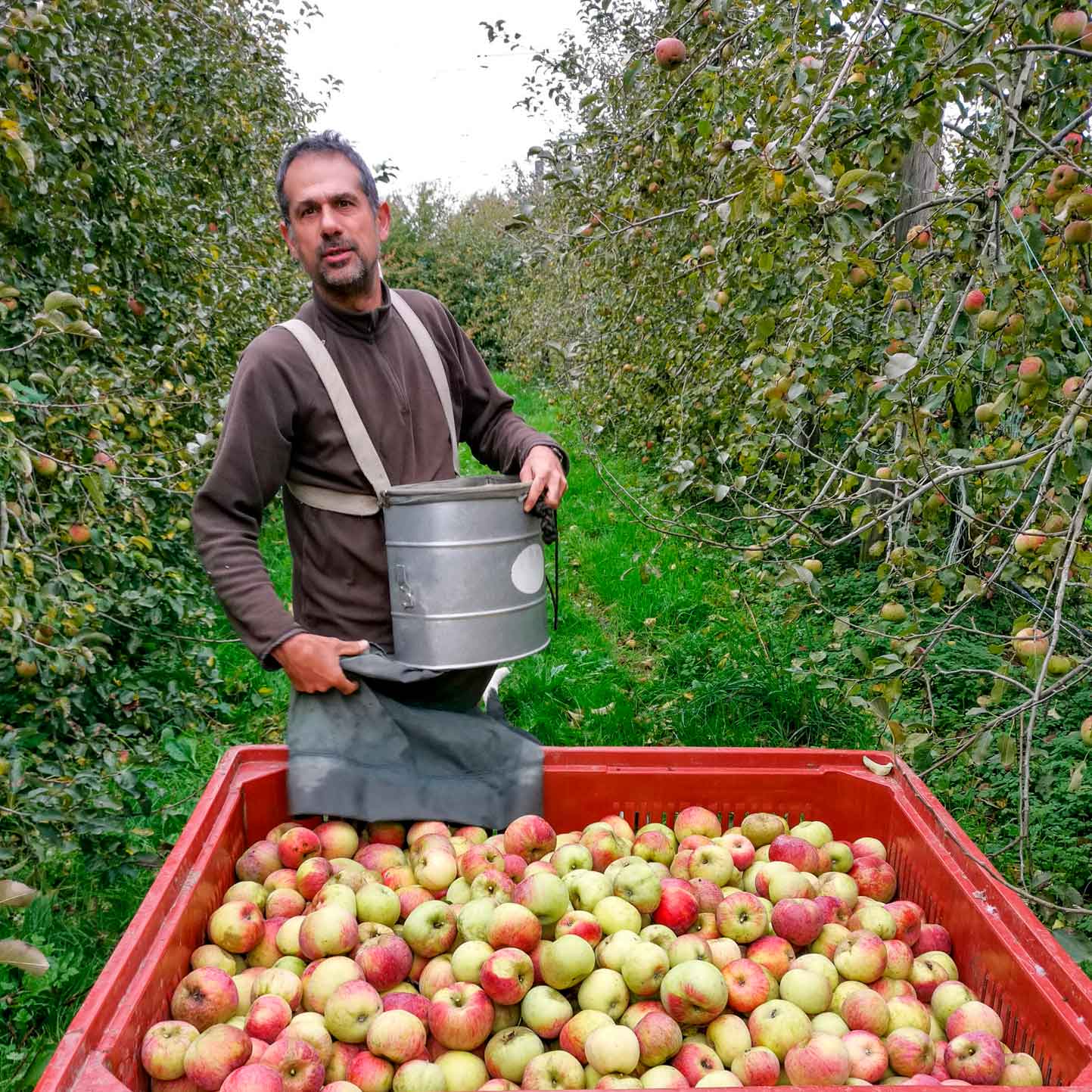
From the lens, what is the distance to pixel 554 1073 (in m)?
1.51

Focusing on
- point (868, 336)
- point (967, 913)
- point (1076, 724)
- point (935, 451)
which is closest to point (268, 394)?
point (935, 451)

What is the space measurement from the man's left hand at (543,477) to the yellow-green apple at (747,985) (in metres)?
1.02

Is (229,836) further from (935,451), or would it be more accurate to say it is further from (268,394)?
(935,451)

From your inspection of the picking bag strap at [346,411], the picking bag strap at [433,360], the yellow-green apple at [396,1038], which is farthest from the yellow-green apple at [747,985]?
the picking bag strap at [433,360]

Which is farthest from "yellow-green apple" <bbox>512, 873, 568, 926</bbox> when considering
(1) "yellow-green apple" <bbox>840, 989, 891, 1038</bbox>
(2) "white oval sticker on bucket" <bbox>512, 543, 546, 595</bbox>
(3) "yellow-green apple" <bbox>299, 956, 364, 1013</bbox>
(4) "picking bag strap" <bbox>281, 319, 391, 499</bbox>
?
(4) "picking bag strap" <bbox>281, 319, 391, 499</bbox>

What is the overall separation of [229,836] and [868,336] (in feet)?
8.77

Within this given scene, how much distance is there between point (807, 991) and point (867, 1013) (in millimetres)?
101

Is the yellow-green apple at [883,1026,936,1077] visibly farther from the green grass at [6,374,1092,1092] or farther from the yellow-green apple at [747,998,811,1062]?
the green grass at [6,374,1092,1092]

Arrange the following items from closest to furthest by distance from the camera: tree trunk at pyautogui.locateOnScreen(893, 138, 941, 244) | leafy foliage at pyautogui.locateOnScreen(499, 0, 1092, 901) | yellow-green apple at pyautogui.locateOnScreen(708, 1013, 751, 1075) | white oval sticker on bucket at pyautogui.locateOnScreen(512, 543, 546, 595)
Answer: yellow-green apple at pyautogui.locateOnScreen(708, 1013, 751, 1075), leafy foliage at pyautogui.locateOnScreen(499, 0, 1092, 901), white oval sticker on bucket at pyautogui.locateOnScreen(512, 543, 546, 595), tree trunk at pyautogui.locateOnScreen(893, 138, 941, 244)

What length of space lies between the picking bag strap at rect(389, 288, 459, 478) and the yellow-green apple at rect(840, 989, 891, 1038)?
146 cm

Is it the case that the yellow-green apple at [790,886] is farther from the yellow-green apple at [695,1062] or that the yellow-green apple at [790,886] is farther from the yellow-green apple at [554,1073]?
the yellow-green apple at [554,1073]

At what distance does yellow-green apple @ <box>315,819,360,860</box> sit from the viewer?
206 centimetres

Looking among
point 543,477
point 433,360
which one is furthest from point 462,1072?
point 433,360

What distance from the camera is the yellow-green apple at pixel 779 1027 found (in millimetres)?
1565
